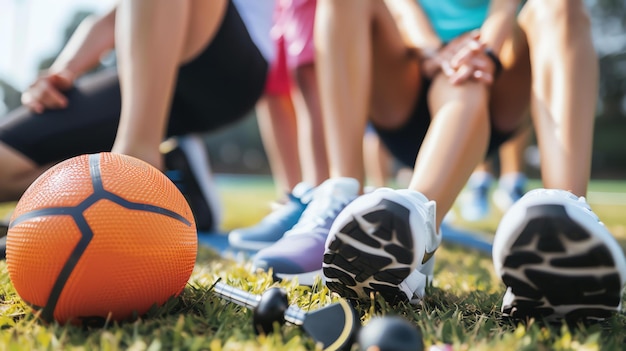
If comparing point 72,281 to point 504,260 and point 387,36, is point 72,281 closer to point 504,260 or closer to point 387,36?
point 504,260

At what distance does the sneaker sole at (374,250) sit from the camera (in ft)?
3.46

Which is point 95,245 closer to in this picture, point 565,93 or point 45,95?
point 565,93

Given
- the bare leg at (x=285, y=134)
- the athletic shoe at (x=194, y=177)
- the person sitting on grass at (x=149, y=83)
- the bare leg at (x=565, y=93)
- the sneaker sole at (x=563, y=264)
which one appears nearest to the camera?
the sneaker sole at (x=563, y=264)

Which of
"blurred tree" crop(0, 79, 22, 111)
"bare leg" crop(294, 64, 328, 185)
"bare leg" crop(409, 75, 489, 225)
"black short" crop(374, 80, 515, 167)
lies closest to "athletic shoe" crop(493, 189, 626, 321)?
"bare leg" crop(409, 75, 489, 225)

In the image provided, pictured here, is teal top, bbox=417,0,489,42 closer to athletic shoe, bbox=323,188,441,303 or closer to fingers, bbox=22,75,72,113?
athletic shoe, bbox=323,188,441,303

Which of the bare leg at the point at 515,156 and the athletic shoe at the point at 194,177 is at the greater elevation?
the athletic shoe at the point at 194,177

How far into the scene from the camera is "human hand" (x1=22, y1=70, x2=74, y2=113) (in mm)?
2240

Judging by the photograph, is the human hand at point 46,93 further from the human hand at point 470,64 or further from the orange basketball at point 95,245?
the human hand at point 470,64

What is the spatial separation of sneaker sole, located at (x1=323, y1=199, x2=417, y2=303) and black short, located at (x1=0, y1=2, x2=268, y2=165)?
1536 millimetres

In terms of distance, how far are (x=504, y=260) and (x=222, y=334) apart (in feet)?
1.96

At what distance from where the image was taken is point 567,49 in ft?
4.66

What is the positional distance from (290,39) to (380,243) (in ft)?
6.32

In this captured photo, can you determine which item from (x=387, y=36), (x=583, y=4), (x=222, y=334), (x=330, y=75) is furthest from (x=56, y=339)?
(x=583, y=4)

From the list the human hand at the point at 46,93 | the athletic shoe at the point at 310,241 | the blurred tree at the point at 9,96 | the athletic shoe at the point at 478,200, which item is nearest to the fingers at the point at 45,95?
the human hand at the point at 46,93
